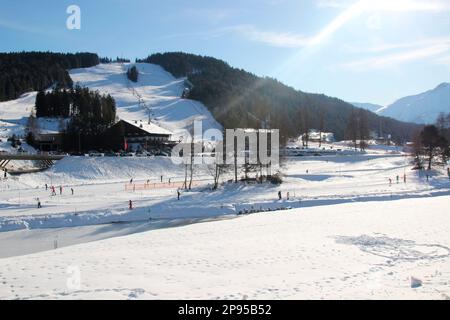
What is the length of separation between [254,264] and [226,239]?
20.4 feet

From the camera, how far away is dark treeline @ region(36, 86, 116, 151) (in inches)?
3312

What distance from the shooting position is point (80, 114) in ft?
306

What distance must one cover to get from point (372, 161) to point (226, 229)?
64847mm

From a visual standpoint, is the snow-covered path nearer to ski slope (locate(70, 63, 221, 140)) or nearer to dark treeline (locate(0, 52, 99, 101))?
ski slope (locate(70, 63, 221, 140))

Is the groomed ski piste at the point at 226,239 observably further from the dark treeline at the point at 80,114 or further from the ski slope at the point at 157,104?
the ski slope at the point at 157,104

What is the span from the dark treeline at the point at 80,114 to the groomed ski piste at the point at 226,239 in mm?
23148

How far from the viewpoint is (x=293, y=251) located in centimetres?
2084

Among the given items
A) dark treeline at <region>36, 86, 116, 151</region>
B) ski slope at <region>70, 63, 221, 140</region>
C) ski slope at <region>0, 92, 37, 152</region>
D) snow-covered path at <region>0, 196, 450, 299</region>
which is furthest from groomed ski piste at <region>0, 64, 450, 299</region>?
ski slope at <region>70, 63, 221, 140</region>

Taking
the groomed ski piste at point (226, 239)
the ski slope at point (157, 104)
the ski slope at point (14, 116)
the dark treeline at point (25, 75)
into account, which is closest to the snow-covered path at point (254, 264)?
the groomed ski piste at point (226, 239)

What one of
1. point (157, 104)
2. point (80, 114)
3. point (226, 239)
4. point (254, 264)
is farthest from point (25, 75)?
point (254, 264)

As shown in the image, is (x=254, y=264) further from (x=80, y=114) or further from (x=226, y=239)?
(x=80, y=114)

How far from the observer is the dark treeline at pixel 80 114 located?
84.1 metres
